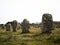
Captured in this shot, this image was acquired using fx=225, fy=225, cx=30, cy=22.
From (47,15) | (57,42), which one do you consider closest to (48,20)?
(47,15)

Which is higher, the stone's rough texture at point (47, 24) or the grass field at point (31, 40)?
the stone's rough texture at point (47, 24)

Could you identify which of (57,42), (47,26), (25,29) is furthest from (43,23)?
(57,42)

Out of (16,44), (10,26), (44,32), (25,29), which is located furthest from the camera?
(10,26)

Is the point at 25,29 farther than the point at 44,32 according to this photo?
Yes

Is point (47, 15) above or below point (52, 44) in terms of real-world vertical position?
above

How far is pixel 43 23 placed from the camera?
1684 inches

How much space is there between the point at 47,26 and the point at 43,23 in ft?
3.16

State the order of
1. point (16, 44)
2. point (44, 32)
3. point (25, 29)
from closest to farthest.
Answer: point (16, 44)
point (44, 32)
point (25, 29)

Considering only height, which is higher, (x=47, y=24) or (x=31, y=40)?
(x=47, y=24)

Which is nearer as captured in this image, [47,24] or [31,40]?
[31,40]

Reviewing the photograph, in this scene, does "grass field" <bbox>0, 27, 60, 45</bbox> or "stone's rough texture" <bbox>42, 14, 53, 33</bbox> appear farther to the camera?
"stone's rough texture" <bbox>42, 14, 53, 33</bbox>

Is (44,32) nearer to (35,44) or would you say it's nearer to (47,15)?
(47,15)

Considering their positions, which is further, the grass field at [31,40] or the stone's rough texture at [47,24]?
the stone's rough texture at [47,24]

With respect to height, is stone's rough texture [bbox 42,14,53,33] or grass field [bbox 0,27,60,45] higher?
stone's rough texture [bbox 42,14,53,33]
